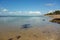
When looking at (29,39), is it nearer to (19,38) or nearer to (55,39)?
(19,38)

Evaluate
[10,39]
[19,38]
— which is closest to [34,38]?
[19,38]

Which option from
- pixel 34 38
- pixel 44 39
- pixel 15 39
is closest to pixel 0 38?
pixel 15 39

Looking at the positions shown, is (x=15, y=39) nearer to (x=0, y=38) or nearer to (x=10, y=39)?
(x=10, y=39)

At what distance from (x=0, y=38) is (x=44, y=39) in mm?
3336

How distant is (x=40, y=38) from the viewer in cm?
879

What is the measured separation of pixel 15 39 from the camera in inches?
337

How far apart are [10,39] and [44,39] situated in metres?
2.51

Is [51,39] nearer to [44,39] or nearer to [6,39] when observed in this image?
[44,39]

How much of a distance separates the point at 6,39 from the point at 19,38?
0.97m

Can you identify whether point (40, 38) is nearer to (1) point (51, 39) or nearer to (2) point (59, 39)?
(1) point (51, 39)

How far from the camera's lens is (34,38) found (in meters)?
8.80

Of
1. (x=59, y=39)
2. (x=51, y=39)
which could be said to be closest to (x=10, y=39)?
(x=51, y=39)


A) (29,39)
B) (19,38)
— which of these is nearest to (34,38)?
(29,39)

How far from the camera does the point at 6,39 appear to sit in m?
8.62
